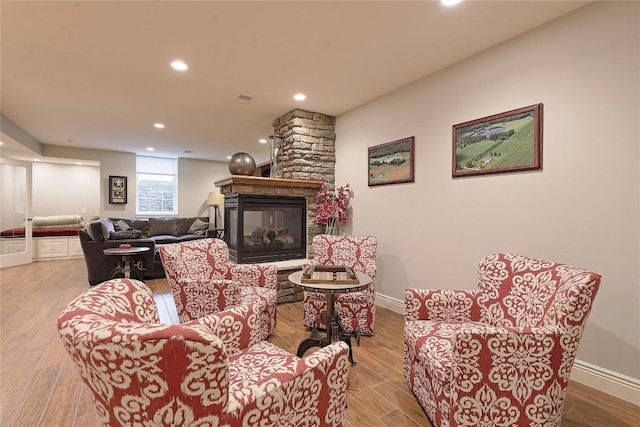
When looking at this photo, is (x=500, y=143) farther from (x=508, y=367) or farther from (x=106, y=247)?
(x=106, y=247)

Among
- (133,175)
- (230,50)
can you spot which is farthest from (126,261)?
(133,175)

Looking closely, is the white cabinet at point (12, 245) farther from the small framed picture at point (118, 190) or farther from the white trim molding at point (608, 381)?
the white trim molding at point (608, 381)

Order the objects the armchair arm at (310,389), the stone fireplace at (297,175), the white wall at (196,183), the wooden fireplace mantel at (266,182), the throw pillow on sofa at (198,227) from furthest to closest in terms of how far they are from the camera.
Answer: the white wall at (196,183)
the throw pillow on sofa at (198,227)
the stone fireplace at (297,175)
the wooden fireplace mantel at (266,182)
the armchair arm at (310,389)

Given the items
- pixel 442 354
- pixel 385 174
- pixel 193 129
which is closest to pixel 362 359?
pixel 442 354

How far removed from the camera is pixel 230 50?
2.59m

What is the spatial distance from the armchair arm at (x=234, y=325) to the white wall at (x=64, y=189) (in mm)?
7378

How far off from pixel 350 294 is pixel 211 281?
1197 mm

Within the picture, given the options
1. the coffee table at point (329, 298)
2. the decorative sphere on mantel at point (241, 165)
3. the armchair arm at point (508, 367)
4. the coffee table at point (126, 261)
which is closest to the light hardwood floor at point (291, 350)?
the coffee table at point (329, 298)

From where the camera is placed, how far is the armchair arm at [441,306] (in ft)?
6.35

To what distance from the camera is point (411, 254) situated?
328 cm

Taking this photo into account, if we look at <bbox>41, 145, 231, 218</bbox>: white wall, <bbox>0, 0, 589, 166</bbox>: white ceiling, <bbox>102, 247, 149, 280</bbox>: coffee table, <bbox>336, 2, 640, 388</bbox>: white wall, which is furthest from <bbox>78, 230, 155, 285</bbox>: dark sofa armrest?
<bbox>336, 2, 640, 388</bbox>: white wall

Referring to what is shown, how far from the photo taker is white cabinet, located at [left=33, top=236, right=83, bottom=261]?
6.31m

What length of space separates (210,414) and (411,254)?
2806 millimetres

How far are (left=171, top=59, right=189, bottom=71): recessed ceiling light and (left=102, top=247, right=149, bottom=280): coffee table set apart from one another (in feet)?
8.16
